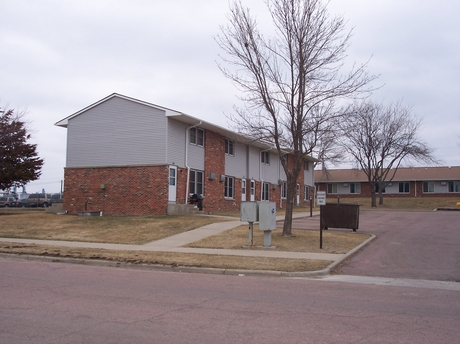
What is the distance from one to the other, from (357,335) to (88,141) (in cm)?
2515

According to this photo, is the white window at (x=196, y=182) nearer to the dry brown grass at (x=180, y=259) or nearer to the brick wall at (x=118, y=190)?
the brick wall at (x=118, y=190)

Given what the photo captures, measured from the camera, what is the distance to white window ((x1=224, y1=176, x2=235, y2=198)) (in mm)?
33250

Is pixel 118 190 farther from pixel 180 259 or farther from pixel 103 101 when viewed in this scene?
pixel 180 259

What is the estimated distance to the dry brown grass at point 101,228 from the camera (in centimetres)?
1907

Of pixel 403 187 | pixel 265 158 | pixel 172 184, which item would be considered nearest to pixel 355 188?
pixel 403 187

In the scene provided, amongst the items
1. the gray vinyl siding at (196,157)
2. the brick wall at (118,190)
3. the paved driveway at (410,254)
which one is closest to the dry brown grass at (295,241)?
the paved driveway at (410,254)

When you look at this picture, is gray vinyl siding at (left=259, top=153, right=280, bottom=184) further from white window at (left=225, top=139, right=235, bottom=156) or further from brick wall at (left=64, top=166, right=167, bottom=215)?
brick wall at (left=64, top=166, right=167, bottom=215)

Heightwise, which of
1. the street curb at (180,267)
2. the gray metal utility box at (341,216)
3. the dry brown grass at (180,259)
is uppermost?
the gray metal utility box at (341,216)

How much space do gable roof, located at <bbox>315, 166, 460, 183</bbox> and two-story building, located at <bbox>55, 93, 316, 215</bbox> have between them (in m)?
26.5

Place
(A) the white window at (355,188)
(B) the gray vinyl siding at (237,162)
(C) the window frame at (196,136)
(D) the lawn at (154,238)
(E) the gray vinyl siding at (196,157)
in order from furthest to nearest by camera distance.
A: 1. (A) the white window at (355,188)
2. (B) the gray vinyl siding at (237,162)
3. (C) the window frame at (196,136)
4. (E) the gray vinyl siding at (196,157)
5. (D) the lawn at (154,238)

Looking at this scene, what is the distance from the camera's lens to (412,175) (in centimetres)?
5797

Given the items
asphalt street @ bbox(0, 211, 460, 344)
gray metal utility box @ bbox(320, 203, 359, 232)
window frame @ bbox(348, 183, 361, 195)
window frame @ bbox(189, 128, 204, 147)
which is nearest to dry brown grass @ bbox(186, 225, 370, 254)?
gray metal utility box @ bbox(320, 203, 359, 232)

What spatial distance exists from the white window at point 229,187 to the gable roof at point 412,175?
73.3 ft

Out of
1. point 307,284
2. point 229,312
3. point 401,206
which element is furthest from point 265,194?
point 229,312
